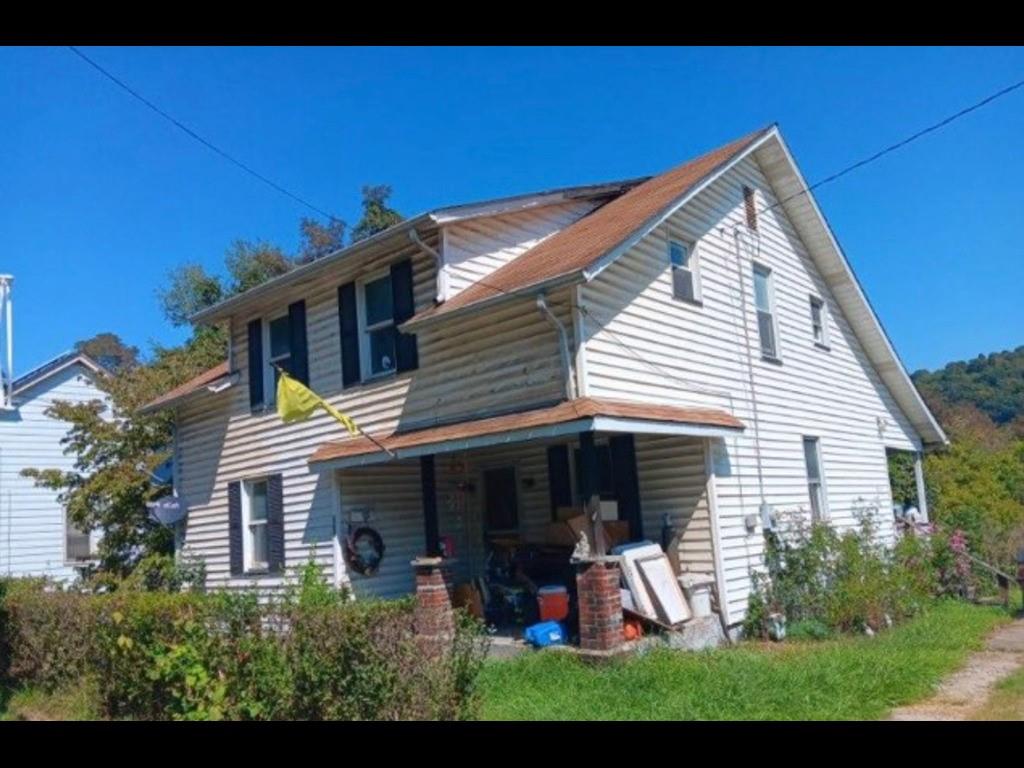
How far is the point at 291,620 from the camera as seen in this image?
6.08 m

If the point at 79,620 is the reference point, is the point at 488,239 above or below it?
above

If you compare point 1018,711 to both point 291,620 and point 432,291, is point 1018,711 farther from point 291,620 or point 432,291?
point 432,291

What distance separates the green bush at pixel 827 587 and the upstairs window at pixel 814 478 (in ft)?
4.19

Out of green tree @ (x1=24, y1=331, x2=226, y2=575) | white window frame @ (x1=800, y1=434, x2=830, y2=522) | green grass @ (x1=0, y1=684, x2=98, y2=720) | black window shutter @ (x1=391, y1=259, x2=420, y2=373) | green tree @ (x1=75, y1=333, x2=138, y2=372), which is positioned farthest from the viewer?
green tree @ (x1=75, y1=333, x2=138, y2=372)

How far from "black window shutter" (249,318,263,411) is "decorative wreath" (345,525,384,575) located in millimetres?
3422

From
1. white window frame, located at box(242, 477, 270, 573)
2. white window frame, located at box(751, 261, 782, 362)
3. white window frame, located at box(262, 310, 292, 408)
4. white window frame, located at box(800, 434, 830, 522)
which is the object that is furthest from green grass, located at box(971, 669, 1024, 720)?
white window frame, located at box(262, 310, 292, 408)

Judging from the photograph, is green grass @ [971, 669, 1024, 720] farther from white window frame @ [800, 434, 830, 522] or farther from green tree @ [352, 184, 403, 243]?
green tree @ [352, 184, 403, 243]

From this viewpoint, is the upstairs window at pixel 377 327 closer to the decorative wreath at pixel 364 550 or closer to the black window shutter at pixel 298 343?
the black window shutter at pixel 298 343

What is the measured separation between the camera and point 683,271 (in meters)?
12.1

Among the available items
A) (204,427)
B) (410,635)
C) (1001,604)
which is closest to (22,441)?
(204,427)

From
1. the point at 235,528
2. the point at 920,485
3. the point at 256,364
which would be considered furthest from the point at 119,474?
the point at 920,485

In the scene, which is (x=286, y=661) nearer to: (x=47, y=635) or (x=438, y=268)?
Answer: (x=47, y=635)

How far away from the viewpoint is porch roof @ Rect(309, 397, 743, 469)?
893 centimetres

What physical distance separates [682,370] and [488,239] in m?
3.30
